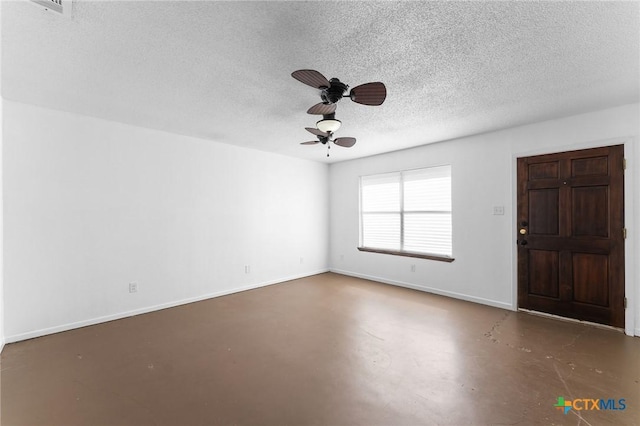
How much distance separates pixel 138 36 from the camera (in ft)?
6.07

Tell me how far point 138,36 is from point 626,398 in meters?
4.31

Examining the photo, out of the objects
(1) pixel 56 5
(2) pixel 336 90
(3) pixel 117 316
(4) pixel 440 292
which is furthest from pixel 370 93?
(3) pixel 117 316

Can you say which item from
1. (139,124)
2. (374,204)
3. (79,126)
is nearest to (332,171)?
(374,204)

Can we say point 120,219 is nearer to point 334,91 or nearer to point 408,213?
point 334,91

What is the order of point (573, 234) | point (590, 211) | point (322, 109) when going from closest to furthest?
1. point (322, 109)
2. point (590, 211)
3. point (573, 234)

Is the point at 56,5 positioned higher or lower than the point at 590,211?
higher

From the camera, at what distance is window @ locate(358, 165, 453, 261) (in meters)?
4.58

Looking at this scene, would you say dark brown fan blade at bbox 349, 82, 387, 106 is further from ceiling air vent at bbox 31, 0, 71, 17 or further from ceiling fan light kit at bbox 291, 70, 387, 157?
ceiling air vent at bbox 31, 0, 71, 17

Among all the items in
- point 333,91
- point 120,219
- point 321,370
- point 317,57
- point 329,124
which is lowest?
point 321,370

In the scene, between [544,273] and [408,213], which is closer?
[544,273]

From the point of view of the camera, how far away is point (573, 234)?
132 inches

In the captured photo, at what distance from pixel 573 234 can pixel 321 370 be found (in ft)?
11.5

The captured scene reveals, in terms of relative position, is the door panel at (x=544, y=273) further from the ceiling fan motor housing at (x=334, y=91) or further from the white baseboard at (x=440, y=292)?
the ceiling fan motor housing at (x=334, y=91)

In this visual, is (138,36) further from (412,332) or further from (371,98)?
(412,332)
